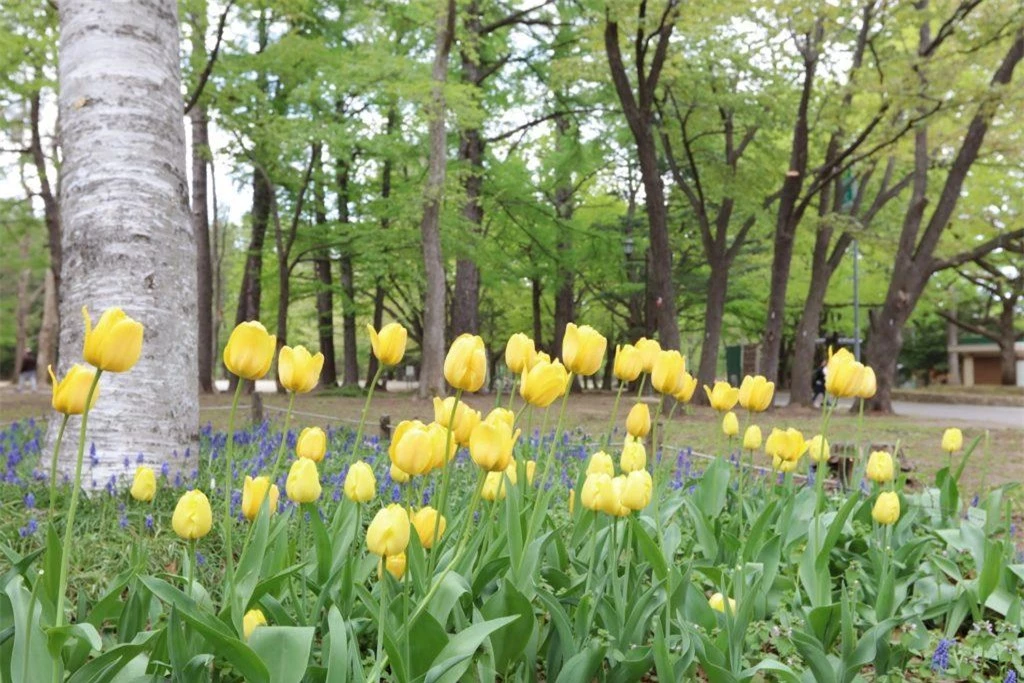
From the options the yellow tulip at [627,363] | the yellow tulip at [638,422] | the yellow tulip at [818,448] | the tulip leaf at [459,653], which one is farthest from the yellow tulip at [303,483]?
the yellow tulip at [818,448]

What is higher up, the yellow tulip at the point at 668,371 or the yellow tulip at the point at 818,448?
the yellow tulip at the point at 668,371

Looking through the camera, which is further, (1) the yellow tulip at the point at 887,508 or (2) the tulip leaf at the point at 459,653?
(1) the yellow tulip at the point at 887,508

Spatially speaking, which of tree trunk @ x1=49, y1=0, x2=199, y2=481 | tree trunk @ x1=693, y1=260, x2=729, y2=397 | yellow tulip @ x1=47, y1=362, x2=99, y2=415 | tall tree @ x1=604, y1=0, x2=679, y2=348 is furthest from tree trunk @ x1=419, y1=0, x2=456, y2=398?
yellow tulip @ x1=47, y1=362, x2=99, y2=415

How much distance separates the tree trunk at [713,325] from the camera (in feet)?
45.8

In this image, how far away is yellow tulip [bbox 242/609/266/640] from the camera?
4.67ft

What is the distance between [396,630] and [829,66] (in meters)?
14.8

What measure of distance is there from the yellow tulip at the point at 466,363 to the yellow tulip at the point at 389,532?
249 millimetres

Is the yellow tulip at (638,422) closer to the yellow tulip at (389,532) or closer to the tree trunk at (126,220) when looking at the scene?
the yellow tulip at (389,532)

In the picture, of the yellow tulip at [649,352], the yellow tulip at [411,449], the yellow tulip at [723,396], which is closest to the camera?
→ the yellow tulip at [411,449]

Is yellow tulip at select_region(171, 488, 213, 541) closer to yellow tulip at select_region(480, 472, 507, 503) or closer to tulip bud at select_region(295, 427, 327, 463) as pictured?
tulip bud at select_region(295, 427, 327, 463)

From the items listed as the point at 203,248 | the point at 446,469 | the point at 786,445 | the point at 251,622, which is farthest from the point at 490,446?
the point at 203,248

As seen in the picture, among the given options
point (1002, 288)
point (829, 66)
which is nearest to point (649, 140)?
point (829, 66)

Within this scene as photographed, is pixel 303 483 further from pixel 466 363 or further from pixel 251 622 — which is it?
pixel 466 363

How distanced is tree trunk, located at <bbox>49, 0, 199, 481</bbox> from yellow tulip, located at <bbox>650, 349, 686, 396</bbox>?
8.40 ft
